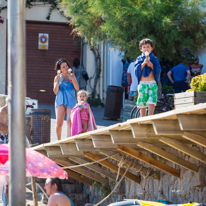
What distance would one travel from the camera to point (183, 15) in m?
12.0

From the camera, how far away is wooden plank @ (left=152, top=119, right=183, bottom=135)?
528 cm

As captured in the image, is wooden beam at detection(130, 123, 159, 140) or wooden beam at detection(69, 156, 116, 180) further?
wooden beam at detection(69, 156, 116, 180)

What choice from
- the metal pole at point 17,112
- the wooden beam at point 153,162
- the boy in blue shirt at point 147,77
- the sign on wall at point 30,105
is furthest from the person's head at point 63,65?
the metal pole at point 17,112

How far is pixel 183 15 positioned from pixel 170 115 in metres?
7.59

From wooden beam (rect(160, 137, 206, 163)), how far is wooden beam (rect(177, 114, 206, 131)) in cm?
101

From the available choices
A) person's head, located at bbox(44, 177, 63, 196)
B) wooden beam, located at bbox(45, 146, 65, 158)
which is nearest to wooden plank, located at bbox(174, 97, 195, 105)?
person's head, located at bbox(44, 177, 63, 196)

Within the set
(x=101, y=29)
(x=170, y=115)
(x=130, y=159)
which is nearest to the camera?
(x=170, y=115)

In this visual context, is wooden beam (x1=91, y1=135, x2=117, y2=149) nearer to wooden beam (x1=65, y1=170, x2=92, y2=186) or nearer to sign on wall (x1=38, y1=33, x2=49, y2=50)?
wooden beam (x1=65, y1=170, x2=92, y2=186)

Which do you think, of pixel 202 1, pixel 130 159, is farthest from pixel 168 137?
pixel 202 1

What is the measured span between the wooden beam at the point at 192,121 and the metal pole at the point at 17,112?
178 cm

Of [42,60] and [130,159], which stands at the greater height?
[42,60]

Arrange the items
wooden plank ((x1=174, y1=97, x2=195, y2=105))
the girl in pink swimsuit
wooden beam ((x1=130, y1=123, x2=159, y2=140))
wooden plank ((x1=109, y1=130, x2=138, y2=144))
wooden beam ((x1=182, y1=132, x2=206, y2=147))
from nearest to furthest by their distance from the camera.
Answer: wooden beam ((x1=182, y1=132, x2=206, y2=147)), wooden beam ((x1=130, y1=123, x2=159, y2=140)), wooden plank ((x1=109, y1=130, x2=138, y2=144)), wooden plank ((x1=174, y1=97, x2=195, y2=105)), the girl in pink swimsuit

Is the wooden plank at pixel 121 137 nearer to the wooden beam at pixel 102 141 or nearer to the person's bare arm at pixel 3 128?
the wooden beam at pixel 102 141

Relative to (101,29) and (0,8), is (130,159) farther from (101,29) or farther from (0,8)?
(0,8)
